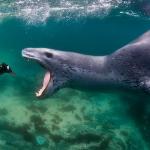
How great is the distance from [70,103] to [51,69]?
238 cm

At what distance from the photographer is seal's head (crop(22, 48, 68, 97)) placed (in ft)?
25.1

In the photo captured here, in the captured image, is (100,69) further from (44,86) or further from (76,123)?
(76,123)

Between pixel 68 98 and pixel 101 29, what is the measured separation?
9.86 meters

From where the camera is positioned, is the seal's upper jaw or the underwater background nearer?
the seal's upper jaw

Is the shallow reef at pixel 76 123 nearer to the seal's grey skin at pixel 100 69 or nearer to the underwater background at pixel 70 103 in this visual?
the underwater background at pixel 70 103

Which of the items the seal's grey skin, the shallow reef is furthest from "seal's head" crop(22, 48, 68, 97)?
the shallow reef

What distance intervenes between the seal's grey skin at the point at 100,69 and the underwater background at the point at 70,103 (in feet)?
1.66

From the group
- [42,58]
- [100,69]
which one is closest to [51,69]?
[42,58]

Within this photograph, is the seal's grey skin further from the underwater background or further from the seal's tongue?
the underwater background

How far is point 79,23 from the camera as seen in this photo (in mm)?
18469

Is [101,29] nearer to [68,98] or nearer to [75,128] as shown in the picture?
[68,98]

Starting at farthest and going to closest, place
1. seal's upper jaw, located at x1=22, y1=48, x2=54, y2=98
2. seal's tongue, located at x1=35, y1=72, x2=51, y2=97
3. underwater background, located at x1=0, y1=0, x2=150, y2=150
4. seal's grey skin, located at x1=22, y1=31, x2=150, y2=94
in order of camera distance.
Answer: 1. underwater background, located at x1=0, y1=0, x2=150, y2=150
2. seal's grey skin, located at x1=22, y1=31, x2=150, y2=94
3. seal's tongue, located at x1=35, y1=72, x2=51, y2=97
4. seal's upper jaw, located at x1=22, y1=48, x2=54, y2=98

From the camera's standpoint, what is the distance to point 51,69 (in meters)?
7.84

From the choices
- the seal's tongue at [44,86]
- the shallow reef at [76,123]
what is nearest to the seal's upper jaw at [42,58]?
the seal's tongue at [44,86]
